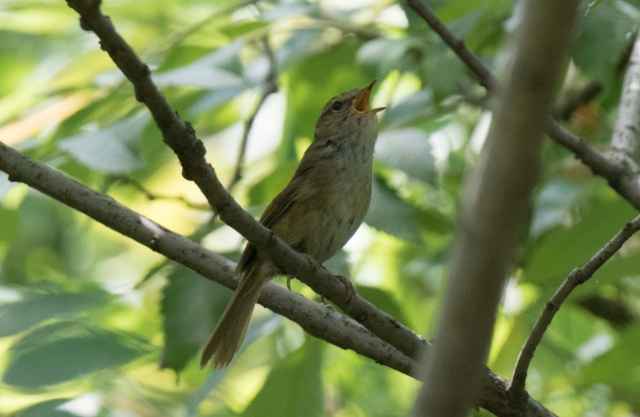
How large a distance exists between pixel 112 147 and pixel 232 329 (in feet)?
3.52

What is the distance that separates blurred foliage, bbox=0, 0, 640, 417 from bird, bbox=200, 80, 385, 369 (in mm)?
126

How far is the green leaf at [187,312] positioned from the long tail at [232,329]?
174 millimetres

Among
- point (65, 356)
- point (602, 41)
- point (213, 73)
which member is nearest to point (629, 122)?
point (602, 41)

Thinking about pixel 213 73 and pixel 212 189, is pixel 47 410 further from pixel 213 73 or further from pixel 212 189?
pixel 213 73

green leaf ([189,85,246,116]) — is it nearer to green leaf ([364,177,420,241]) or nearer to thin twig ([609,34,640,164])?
green leaf ([364,177,420,241])

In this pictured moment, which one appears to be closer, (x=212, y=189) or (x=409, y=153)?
(x=212, y=189)

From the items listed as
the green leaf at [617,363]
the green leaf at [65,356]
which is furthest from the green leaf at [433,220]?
the green leaf at [65,356]

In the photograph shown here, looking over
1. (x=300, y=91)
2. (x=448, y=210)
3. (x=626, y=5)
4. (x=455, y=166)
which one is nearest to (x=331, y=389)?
(x=448, y=210)

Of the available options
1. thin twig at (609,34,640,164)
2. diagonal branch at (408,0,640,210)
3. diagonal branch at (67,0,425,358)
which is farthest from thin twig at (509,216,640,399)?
thin twig at (609,34,640,164)

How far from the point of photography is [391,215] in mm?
3326

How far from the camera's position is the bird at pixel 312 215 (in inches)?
136

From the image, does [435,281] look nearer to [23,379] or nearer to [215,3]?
[215,3]

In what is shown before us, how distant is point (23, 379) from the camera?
282 cm

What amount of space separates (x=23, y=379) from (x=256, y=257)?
1.09m
